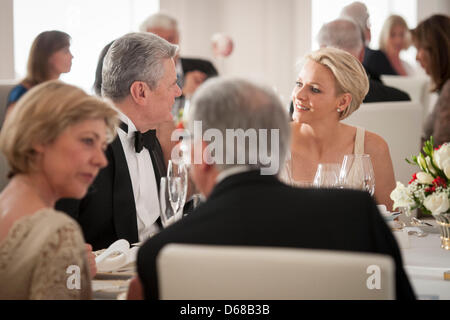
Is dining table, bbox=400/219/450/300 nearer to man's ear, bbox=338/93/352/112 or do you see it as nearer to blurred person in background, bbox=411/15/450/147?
man's ear, bbox=338/93/352/112

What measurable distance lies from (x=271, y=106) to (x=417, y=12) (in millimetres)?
8635

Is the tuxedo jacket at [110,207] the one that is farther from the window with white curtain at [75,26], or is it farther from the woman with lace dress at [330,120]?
the window with white curtain at [75,26]

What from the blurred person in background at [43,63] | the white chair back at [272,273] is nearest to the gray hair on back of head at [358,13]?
the blurred person in background at [43,63]

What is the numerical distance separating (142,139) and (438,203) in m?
1.22

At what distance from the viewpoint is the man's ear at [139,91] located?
274 centimetres

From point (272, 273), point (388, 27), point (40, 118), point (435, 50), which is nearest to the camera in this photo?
point (272, 273)

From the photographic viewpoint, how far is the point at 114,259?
1.97 m

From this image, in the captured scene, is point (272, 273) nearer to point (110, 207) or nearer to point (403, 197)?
point (403, 197)

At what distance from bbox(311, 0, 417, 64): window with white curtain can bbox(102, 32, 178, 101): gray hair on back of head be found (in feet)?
22.1

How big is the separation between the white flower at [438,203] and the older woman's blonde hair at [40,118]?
111 centimetres

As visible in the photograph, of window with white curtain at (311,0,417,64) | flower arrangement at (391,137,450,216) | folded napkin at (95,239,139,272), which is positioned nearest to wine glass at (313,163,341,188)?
flower arrangement at (391,137,450,216)

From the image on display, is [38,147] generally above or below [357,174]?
above

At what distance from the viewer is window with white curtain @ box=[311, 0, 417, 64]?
9.29 metres

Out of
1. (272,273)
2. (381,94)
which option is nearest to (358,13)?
(381,94)
